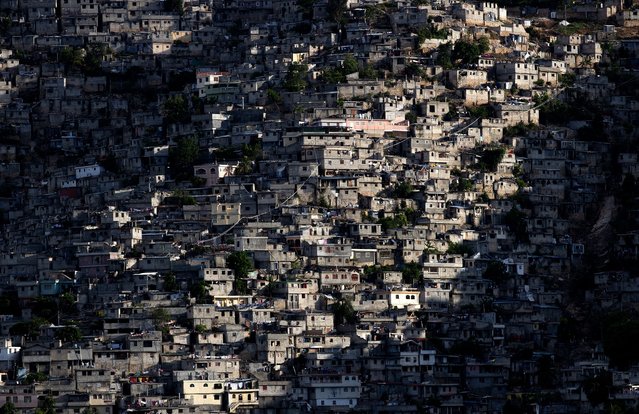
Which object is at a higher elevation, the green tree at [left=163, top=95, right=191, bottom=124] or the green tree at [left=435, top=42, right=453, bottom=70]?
Answer: the green tree at [left=435, top=42, right=453, bottom=70]

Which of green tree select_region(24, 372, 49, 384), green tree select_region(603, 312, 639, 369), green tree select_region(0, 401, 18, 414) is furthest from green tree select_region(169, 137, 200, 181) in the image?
green tree select_region(603, 312, 639, 369)

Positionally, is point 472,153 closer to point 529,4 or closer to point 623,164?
point 623,164

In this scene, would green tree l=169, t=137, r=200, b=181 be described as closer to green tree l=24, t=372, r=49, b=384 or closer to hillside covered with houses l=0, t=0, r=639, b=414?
hillside covered with houses l=0, t=0, r=639, b=414

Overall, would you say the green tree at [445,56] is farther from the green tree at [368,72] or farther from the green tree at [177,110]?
the green tree at [177,110]

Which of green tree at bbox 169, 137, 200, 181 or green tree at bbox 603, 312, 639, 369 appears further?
green tree at bbox 169, 137, 200, 181

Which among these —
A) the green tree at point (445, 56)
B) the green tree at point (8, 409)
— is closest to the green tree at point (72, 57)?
the green tree at point (445, 56)

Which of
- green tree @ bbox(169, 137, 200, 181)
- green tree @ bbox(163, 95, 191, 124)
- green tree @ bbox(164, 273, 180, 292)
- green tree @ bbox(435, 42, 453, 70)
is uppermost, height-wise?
green tree @ bbox(435, 42, 453, 70)

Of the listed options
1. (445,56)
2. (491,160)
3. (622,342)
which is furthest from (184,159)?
(622,342)

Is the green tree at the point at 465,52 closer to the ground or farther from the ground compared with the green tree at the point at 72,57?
farther from the ground
